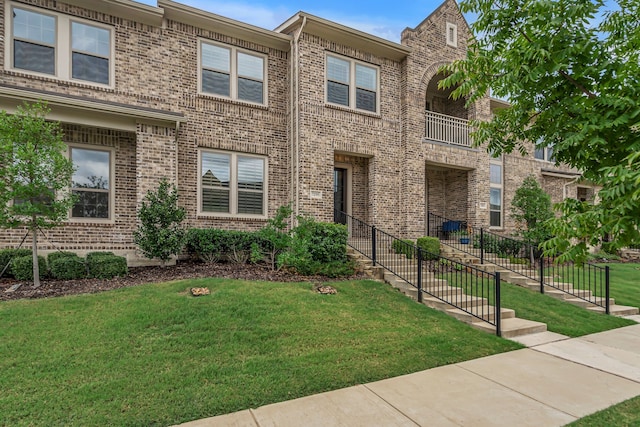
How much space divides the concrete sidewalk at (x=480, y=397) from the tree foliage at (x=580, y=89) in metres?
1.85

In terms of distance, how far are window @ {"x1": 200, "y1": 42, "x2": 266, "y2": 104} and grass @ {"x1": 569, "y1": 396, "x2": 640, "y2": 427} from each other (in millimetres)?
10385

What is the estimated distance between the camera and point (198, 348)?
442 cm

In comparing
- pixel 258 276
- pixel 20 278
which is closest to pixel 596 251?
pixel 258 276

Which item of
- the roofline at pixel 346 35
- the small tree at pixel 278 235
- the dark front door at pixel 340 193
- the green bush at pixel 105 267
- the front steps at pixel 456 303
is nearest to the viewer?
the front steps at pixel 456 303

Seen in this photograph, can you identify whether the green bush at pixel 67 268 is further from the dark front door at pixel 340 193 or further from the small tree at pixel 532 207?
the small tree at pixel 532 207

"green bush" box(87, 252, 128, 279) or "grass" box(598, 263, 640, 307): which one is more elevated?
"green bush" box(87, 252, 128, 279)

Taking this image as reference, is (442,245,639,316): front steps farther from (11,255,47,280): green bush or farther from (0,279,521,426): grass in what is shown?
(11,255,47,280): green bush

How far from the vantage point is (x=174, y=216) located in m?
8.29

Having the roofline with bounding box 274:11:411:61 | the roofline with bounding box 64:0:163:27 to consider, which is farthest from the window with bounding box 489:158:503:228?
the roofline with bounding box 64:0:163:27

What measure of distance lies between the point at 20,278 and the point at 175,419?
248 inches

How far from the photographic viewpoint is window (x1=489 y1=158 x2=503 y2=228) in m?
15.1

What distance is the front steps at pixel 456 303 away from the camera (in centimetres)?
619

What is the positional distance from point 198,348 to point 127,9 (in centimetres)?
913

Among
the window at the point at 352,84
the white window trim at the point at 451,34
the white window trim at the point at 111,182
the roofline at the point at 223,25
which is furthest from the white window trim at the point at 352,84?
the white window trim at the point at 111,182
